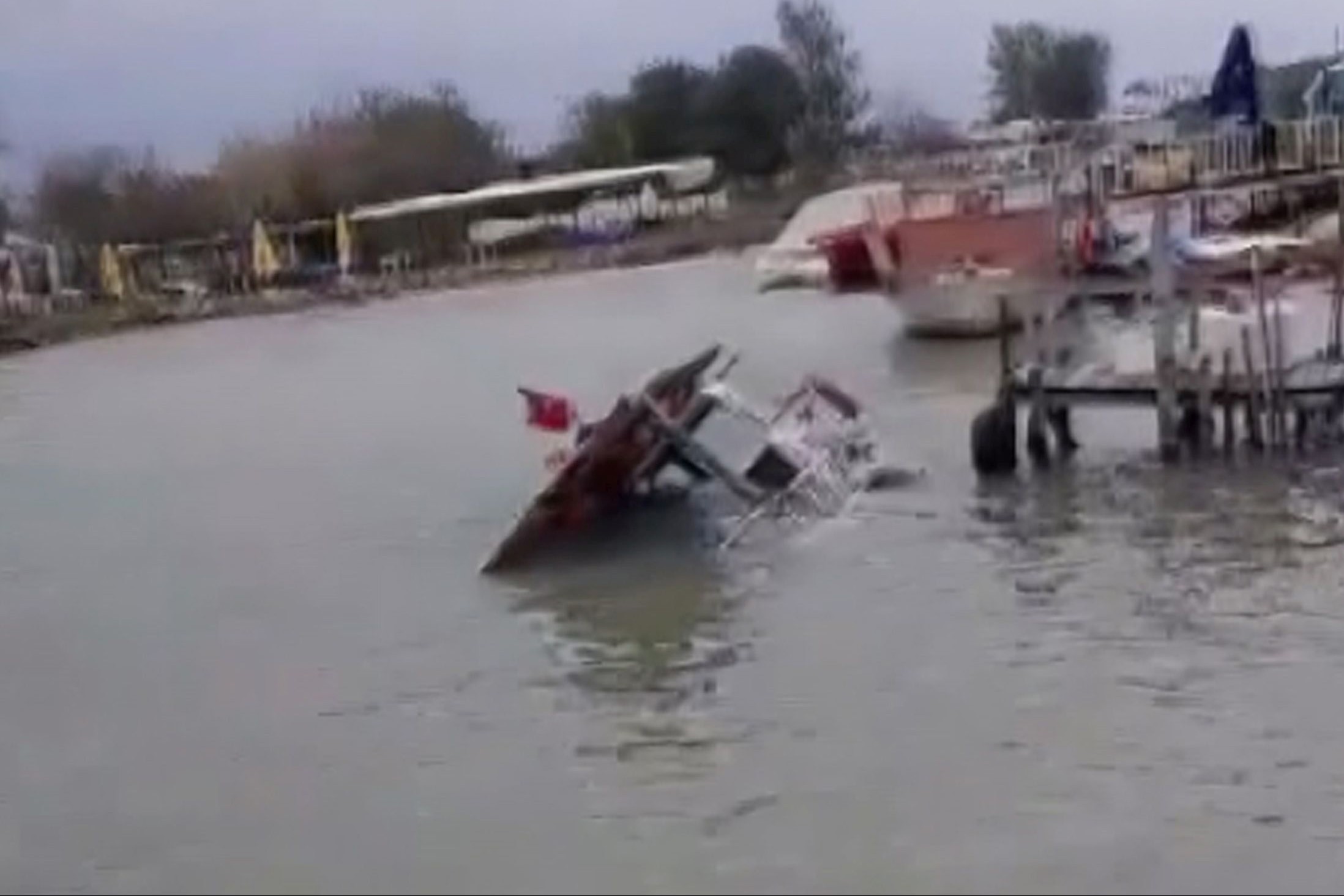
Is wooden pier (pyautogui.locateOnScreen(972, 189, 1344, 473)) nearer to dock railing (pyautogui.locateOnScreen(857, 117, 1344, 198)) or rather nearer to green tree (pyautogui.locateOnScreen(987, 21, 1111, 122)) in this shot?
dock railing (pyautogui.locateOnScreen(857, 117, 1344, 198))

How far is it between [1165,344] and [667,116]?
8580 centimetres

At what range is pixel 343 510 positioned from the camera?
3011cm

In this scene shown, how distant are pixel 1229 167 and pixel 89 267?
182ft

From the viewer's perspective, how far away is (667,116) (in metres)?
112

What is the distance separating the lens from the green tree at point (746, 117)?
111 m

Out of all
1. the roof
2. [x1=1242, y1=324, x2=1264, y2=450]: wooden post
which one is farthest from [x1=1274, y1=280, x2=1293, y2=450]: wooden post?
the roof

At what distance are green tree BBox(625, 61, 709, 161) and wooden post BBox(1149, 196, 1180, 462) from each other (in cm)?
8304

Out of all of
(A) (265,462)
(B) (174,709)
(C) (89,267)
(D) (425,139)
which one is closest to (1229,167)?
(A) (265,462)

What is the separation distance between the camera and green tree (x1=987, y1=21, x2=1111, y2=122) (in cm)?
13038

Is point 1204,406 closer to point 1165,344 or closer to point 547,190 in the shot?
point 1165,344

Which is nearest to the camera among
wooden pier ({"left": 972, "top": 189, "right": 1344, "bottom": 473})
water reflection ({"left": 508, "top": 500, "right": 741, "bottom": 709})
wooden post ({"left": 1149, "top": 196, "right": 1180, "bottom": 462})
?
water reflection ({"left": 508, "top": 500, "right": 741, "bottom": 709})

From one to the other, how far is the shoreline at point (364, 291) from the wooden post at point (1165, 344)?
41655 mm

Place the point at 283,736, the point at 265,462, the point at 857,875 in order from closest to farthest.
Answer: the point at 857,875
the point at 283,736
the point at 265,462

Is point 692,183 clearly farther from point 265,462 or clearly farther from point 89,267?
point 265,462
